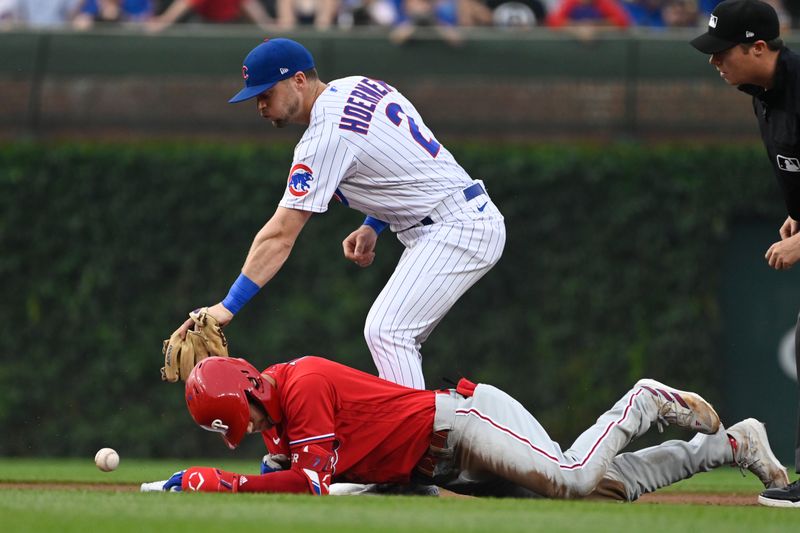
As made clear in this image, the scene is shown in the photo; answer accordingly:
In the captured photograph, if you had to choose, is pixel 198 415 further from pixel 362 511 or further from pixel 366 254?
pixel 366 254

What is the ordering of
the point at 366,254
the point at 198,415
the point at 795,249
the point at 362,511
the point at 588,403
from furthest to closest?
1. the point at 588,403
2. the point at 366,254
3. the point at 795,249
4. the point at 198,415
5. the point at 362,511

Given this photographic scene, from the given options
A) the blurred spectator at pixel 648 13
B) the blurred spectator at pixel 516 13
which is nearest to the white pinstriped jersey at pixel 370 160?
the blurred spectator at pixel 516 13

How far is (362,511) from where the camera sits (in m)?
4.89

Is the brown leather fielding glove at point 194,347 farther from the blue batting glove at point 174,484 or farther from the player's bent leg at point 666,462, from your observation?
the player's bent leg at point 666,462

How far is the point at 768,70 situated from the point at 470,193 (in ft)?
5.29

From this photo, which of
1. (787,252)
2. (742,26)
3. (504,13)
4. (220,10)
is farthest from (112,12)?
(787,252)

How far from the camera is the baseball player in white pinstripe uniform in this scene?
6.18 m

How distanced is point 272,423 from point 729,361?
7.01 m

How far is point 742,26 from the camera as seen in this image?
597cm

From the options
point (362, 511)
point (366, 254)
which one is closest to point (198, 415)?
point (362, 511)

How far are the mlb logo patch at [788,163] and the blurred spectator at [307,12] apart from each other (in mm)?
6969

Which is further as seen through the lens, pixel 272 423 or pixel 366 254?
pixel 366 254

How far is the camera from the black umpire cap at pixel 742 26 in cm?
597

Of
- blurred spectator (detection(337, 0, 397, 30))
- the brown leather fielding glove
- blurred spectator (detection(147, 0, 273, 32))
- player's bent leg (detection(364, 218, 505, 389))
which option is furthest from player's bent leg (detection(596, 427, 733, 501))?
blurred spectator (detection(147, 0, 273, 32))
